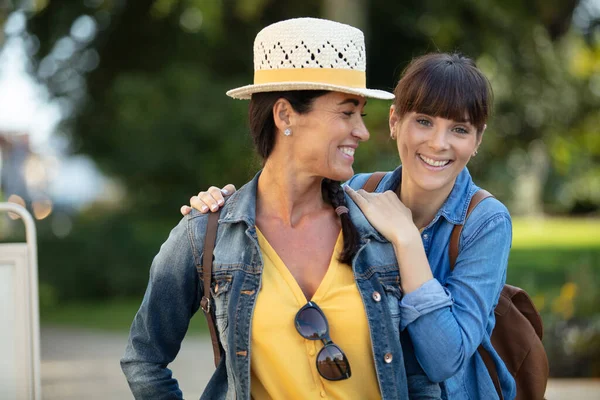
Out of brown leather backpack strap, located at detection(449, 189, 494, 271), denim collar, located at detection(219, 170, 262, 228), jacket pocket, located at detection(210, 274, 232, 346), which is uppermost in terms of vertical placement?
denim collar, located at detection(219, 170, 262, 228)

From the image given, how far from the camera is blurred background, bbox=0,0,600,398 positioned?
1157 centimetres

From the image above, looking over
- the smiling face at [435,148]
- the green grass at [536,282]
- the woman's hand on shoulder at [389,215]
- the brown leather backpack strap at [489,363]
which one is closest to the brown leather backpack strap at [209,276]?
the woman's hand on shoulder at [389,215]

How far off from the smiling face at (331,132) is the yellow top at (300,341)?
0.32 meters

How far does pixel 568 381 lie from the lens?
7492mm

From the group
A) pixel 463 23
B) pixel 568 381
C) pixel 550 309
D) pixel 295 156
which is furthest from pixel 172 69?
pixel 295 156

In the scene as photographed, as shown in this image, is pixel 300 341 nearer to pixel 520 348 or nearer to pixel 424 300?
pixel 424 300

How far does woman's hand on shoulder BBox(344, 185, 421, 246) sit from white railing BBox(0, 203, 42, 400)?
140 cm

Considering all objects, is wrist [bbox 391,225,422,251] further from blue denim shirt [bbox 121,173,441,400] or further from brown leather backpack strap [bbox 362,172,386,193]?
brown leather backpack strap [bbox 362,172,386,193]

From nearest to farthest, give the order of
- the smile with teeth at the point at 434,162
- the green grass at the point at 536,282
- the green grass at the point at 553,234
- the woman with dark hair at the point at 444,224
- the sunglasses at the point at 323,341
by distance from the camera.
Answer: the sunglasses at the point at 323,341, the woman with dark hair at the point at 444,224, the smile with teeth at the point at 434,162, the green grass at the point at 536,282, the green grass at the point at 553,234

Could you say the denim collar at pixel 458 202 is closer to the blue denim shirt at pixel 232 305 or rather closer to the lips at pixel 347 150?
the blue denim shirt at pixel 232 305

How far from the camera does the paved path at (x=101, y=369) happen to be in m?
7.34

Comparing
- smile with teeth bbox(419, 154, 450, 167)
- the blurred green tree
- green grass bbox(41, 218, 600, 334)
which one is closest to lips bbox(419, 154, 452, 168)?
smile with teeth bbox(419, 154, 450, 167)

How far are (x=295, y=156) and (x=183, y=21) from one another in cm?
1136

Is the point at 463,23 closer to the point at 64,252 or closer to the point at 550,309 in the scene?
the point at 550,309
